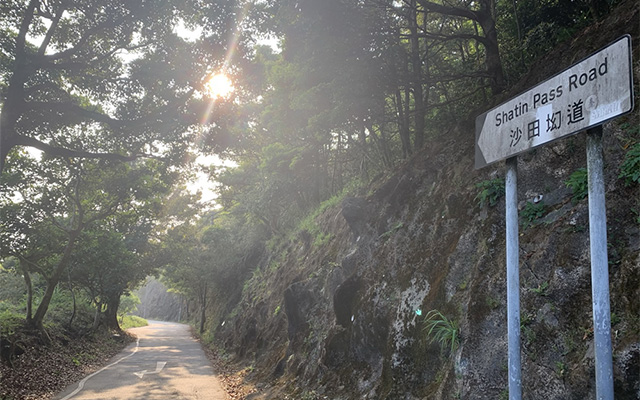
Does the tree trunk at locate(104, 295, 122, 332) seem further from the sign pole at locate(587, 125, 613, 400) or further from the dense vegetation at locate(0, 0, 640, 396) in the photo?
the sign pole at locate(587, 125, 613, 400)

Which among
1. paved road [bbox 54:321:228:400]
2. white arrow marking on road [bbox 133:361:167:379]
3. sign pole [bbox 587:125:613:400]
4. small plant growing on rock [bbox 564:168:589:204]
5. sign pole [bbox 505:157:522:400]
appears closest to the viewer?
sign pole [bbox 587:125:613:400]

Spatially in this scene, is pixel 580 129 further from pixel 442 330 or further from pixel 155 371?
pixel 155 371

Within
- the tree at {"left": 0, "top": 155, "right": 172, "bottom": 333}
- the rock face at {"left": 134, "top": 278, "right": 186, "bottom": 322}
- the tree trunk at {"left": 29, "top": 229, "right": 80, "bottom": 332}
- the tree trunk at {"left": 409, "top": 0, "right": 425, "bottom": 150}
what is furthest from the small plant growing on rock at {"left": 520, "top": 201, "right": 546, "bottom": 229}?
the rock face at {"left": 134, "top": 278, "right": 186, "bottom": 322}

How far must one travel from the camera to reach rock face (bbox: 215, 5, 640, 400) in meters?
4.32

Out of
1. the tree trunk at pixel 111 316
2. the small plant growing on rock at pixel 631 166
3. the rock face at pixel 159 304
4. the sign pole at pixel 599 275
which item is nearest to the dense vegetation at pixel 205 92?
the small plant growing on rock at pixel 631 166

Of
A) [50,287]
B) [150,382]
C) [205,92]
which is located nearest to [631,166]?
[205,92]

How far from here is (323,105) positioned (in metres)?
10.1

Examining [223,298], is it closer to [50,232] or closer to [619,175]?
[50,232]

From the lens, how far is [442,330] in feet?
19.3

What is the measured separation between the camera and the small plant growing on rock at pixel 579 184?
5.36 metres

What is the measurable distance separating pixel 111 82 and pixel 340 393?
35.1 ft

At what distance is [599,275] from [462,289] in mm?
4131

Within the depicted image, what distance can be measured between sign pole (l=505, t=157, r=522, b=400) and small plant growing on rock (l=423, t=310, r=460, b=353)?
9.87 ft

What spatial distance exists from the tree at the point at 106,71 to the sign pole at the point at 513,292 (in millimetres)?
10417
